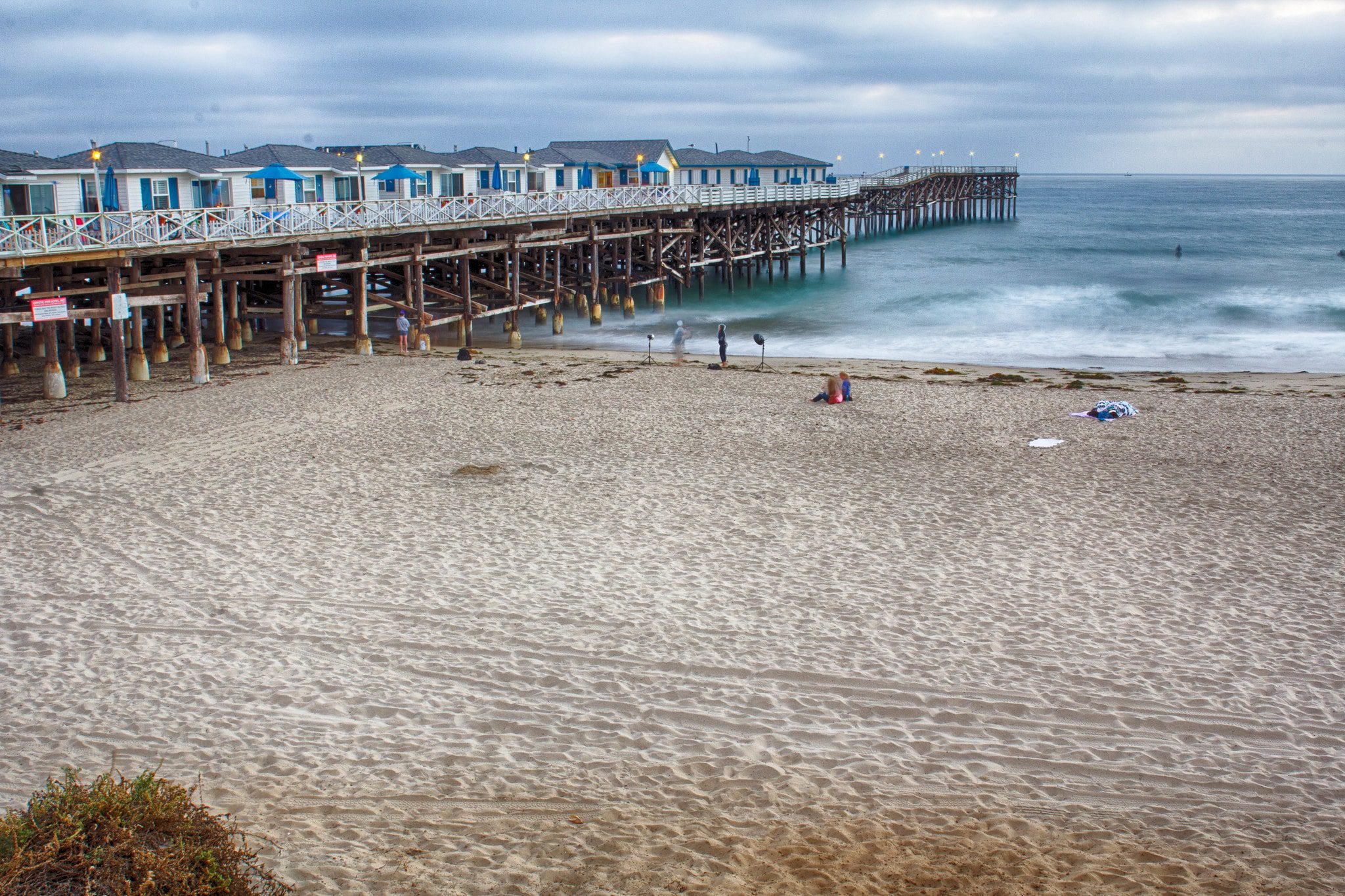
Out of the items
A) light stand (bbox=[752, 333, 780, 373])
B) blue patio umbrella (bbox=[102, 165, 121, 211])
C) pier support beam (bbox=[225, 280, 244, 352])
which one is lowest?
light stand (bbox=[752, 333, 780, 373])

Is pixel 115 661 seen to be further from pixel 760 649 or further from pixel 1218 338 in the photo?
pixel 1218 338

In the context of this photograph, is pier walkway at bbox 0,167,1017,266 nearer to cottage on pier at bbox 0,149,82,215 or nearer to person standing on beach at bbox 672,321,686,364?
cottage on pier at bbox 0,149,82,215

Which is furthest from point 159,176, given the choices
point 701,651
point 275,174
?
point 701,651

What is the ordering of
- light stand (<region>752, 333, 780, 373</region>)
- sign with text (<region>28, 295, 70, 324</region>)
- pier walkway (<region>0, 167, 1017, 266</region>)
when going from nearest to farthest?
sign with text (<region>28, 295, 70, 324</region>), pier walkway (<region>0, 167, 1017, 266</region>), light stand (<region>752, 333, 780, 373</region>)

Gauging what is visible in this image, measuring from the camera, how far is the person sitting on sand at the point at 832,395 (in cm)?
1870

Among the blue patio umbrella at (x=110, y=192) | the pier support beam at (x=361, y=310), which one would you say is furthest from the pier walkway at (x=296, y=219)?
the blue patio umbrella at (x=110, y=192)

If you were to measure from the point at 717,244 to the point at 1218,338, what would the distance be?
21.3 metres

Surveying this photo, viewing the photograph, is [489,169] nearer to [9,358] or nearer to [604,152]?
[604,152]

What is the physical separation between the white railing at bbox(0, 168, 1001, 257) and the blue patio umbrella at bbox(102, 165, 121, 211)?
3.12m

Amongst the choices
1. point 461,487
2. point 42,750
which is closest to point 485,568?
point 461,487

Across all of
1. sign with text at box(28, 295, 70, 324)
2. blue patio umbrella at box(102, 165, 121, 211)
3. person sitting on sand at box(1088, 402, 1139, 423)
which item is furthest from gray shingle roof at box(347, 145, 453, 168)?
person sitting on sand at box(1088, 402, 1139, 423)

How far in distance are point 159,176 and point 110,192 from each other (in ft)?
5.85

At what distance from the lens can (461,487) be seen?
1322 centimetres

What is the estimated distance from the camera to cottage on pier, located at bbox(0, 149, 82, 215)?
70.0ft
